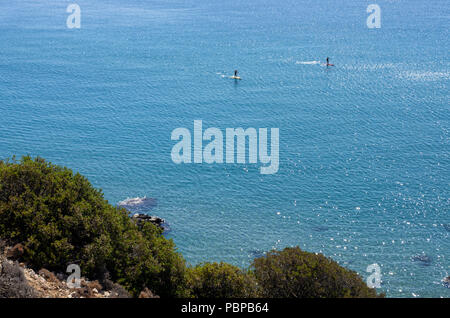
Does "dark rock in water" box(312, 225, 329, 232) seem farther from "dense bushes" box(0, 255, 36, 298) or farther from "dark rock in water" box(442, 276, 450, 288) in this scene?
"dense bushes" box(0, 255, 36, 298)

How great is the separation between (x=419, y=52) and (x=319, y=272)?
376ft

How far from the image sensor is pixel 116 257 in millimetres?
31406

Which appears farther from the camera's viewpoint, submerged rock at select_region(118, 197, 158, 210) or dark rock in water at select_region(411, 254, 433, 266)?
submerged rock at select_region(118, 197, 158, 210)

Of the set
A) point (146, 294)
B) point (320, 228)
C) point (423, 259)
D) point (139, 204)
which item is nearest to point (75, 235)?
point (146, 294)

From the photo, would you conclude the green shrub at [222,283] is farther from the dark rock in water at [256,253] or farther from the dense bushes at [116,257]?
the dark rock in water at [256,253]

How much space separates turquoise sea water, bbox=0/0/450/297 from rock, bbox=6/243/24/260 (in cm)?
2598

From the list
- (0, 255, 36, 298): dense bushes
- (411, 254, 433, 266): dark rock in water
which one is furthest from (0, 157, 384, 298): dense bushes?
(411, 254, 433, 266): dark rock in water

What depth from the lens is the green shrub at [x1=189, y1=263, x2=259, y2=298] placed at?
30.2 m

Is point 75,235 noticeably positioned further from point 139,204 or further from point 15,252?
point 139,204

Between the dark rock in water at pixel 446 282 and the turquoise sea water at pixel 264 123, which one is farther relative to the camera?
the turquoise sea water at pixel 264 123

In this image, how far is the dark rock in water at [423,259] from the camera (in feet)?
170

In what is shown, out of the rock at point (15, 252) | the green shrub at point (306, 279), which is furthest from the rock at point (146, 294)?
the rock at point (15, 252)

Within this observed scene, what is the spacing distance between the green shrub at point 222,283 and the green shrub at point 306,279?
3.44 ft

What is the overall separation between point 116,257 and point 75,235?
9.55ft
